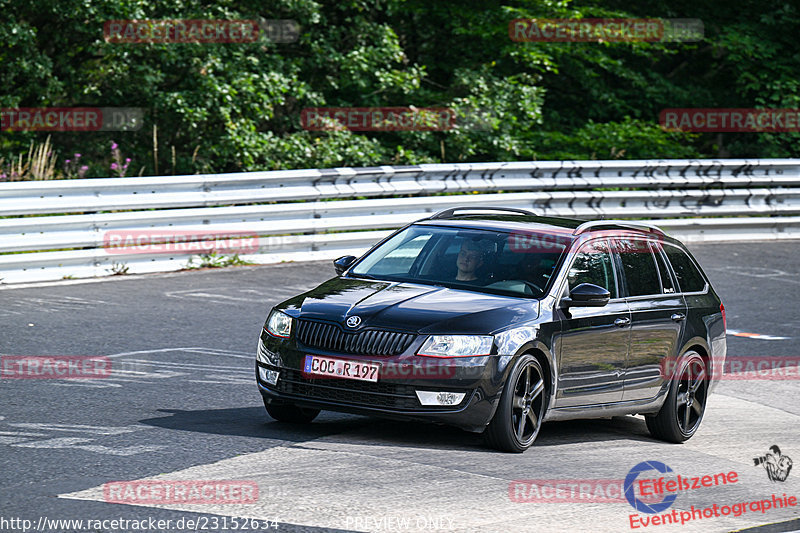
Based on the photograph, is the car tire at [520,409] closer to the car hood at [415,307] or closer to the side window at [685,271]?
the car hood at [415,307]

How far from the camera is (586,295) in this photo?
8328 mm

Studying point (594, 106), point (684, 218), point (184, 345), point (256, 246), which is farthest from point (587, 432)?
point (594, 106)

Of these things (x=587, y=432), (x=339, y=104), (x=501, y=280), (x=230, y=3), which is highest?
(x=230, y=3)

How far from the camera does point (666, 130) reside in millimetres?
24969

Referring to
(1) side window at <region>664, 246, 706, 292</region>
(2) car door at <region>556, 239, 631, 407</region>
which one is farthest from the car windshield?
(1) side window at <region>664, 246, 706, 292</region>

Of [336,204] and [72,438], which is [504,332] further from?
[336,204]

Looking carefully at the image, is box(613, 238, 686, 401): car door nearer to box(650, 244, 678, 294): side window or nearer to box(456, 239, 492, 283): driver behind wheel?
box(650, 244, 678, 294): side window

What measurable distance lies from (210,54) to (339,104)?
334 centimetres

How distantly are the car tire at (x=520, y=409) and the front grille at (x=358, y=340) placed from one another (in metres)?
0.69

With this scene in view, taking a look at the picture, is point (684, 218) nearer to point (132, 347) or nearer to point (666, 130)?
point (666, 130)

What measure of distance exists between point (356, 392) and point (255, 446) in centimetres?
69

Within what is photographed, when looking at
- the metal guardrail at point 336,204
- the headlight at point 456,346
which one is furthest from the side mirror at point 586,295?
the metal guardrail at point 336,204

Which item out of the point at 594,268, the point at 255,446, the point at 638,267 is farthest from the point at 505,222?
the point at 255,446

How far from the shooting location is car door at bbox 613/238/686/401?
9.00 m
